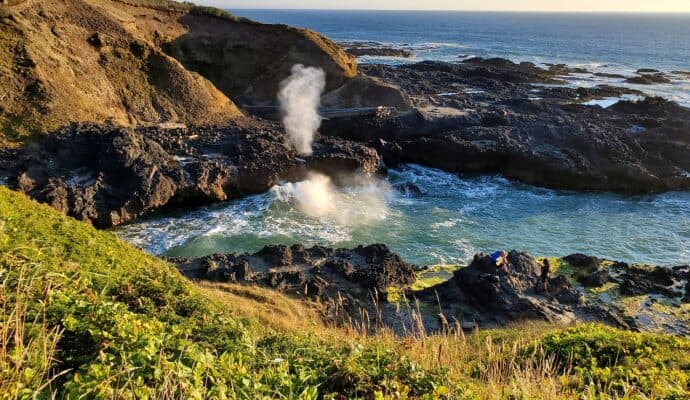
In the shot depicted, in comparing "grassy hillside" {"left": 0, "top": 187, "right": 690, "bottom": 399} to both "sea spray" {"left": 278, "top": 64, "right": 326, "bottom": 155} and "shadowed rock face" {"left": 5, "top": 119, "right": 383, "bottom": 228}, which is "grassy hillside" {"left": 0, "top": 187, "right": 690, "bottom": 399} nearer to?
"shadowed rock face" {"left": 5, "top": 119, "right": 383, "bottom": 228}

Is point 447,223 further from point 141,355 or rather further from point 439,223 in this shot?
point 141,355

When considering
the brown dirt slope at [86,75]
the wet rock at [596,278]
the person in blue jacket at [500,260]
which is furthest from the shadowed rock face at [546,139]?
the person in blue jacket at [500,260]

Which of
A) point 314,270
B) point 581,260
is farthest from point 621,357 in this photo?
point 581,260

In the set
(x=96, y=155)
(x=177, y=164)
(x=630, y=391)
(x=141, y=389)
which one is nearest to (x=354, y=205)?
(x=177, y=164)

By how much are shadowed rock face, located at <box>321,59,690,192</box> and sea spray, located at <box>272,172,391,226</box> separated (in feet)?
21.0

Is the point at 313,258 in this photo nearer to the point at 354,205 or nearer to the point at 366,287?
the point at 366,287

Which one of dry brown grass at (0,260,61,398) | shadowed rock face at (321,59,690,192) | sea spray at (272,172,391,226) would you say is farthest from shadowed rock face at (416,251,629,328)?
shadowed rock face at (321,59,690,192)

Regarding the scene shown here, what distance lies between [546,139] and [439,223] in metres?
14.6

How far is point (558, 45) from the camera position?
113375 mm

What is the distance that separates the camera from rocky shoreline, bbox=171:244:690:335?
49.7 ft

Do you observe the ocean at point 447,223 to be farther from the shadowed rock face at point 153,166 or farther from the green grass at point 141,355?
the green grass at point 141,355

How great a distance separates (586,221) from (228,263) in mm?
19519

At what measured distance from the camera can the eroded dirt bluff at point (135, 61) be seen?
2595 centimetres

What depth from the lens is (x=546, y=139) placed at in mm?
34125
